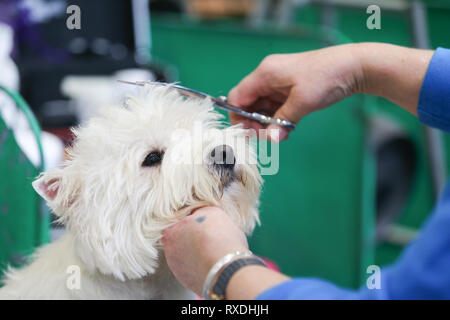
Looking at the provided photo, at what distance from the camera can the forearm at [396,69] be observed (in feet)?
2.82

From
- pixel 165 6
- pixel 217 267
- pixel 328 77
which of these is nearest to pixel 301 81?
pixel 328 77

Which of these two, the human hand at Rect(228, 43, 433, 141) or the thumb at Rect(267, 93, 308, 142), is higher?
the human hand at Rect(228, 43, 433, 141)

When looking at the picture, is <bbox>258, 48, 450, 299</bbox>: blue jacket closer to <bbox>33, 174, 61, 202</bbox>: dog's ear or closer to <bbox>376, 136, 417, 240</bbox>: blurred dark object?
<bbox>33, 174, 61, 202</bbox>: dog's ear

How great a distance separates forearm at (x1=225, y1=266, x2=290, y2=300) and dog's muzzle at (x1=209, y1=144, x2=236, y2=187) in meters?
0.19

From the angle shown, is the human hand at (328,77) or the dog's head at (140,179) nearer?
the dog's head at (140,179)

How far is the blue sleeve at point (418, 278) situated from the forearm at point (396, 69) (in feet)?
1.17

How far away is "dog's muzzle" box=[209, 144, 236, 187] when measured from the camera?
0.76 m

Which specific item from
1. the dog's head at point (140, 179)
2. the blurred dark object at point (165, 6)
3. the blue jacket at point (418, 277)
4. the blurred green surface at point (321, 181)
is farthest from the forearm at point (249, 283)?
the blurred dark object at point (165, 6)

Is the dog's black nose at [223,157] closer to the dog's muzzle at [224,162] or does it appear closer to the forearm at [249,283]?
the dog's muzzle at [224,162]

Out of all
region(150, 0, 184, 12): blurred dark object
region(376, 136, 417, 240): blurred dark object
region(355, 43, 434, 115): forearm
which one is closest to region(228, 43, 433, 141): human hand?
region(355, 43, 434, 115): forearm
